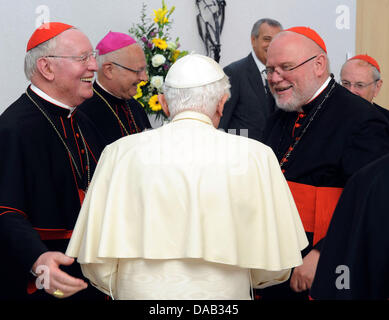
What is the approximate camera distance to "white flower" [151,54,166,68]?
213 inches

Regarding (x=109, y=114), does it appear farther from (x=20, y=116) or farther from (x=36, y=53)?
(x=20, y=116)

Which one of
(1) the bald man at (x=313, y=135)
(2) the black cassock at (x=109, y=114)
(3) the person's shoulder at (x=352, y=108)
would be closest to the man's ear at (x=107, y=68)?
(2) the black cassock at (x=109, y=114)

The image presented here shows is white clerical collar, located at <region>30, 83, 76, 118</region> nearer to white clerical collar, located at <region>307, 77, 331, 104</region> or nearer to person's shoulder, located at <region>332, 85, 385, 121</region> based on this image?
white clerical collar, located at <region>307, 77, 331, 104</region>

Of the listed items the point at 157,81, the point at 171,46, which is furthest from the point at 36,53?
the point at 171,46

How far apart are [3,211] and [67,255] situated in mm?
503

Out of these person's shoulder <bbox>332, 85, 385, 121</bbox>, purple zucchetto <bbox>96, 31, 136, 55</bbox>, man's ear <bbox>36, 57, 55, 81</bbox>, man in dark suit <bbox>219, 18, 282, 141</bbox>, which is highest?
purple zucchetto <bbox>96, 31, 136, 55</bbox>

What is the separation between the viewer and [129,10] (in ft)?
19.7

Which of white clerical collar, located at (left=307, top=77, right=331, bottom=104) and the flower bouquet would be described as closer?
white clerical collar, located at (left=307, top=77, right=331, bottom=104)

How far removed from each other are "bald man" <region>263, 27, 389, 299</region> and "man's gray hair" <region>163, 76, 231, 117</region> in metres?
0.98

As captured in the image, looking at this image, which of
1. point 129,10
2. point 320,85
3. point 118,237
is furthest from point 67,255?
point 129,10

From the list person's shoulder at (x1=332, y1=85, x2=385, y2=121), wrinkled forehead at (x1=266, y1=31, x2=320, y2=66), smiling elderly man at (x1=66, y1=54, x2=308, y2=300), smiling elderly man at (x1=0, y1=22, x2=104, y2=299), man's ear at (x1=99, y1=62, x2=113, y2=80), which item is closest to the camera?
smiling elderly man at (x1=66, y1=54, x2=308, y2=300)

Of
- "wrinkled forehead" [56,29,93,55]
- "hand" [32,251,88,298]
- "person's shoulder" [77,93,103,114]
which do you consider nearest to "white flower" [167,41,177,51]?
"person's shoulder" [77,93,103,114]

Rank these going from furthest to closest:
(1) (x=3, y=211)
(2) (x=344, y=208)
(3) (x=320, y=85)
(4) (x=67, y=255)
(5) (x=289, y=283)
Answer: (3) (x=320, y=85) < (5) (x=289, y=283) < (1) (x=3, y=211) < (4) (x=67, y=255) < (2) (x=344, y=208)

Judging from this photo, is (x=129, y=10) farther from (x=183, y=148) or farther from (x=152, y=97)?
(x=183, y=148)
